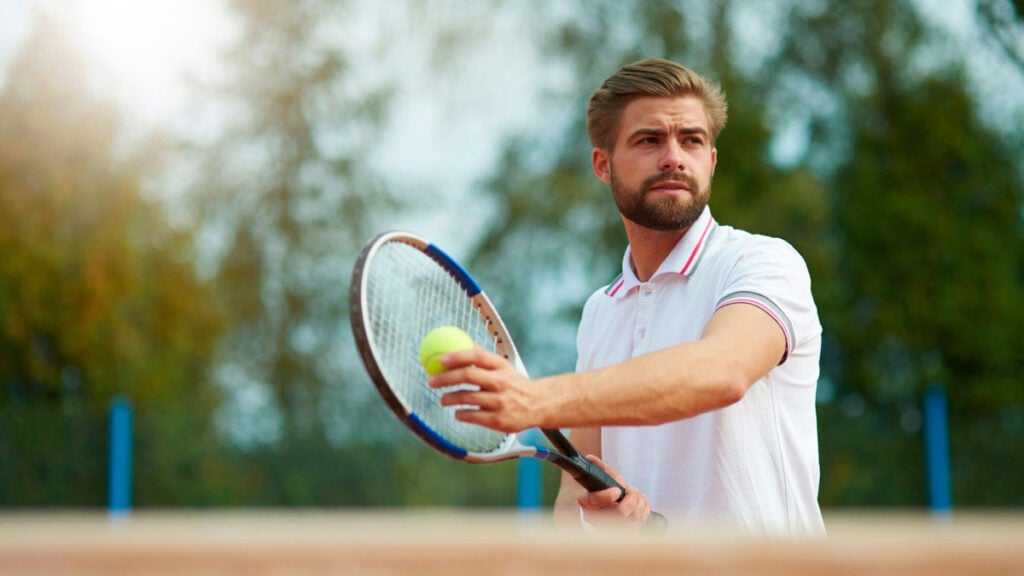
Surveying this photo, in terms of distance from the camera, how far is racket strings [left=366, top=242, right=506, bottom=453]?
2465mm

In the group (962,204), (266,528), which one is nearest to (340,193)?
(962,204)

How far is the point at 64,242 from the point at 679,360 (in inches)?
346

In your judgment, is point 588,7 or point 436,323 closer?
point 436,323

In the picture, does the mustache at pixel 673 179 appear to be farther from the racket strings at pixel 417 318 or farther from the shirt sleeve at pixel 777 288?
the racket strings at pixel 417 318

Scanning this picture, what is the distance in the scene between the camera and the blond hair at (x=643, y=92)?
106 inches

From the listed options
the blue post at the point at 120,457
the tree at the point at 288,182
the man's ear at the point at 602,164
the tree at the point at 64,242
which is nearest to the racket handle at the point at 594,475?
the man's ear at the point at 602,164

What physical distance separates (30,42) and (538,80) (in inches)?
191

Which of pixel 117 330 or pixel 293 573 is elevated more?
pixel 117 330

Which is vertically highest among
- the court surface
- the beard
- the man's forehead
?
the man's forehead

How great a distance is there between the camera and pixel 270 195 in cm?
1343

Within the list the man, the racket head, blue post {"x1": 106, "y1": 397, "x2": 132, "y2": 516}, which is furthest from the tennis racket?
blue post {"x1": 106, "y1": 397, "x2": 132, "y2": 516}

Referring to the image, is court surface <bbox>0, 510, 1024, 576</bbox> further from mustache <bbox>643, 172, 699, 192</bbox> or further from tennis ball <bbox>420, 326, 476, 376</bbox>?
mustache <bbox>643, 172, 699, 192</bbox>

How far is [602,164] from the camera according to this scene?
2.97 m

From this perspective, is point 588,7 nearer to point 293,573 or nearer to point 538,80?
point 538,80
